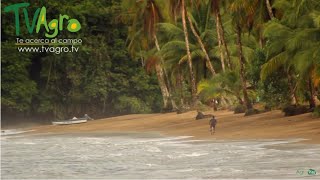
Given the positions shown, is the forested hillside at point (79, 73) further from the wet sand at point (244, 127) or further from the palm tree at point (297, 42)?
the palm tree at point (297, 42)

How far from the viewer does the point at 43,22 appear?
176 feet

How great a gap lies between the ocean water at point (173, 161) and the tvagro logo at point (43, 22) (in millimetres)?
31943

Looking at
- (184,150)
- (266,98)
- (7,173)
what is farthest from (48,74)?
(7,173)

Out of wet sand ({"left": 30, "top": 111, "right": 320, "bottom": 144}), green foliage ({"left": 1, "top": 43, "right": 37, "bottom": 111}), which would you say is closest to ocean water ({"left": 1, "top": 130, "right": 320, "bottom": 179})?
wet sand ({"left": 30, "top": 111, "right": 320, "bottom": 144})

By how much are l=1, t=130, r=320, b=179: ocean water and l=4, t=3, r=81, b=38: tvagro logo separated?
31943 millimetres

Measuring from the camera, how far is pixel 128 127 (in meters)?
37.0

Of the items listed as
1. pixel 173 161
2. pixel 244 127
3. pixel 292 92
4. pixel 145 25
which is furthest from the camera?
pixel 145 25

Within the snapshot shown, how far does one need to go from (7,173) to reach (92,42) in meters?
40.7

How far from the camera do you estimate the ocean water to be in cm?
1329

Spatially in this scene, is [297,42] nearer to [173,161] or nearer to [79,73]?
[173,161]

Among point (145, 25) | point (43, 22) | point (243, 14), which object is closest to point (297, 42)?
point (243, 14)

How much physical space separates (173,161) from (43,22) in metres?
39.6

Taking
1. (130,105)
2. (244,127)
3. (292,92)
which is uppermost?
(292,92)

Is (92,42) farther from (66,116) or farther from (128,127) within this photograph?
(128,127)
